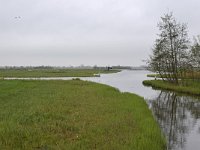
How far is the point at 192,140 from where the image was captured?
46.5ft

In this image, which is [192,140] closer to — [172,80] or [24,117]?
[24,117]

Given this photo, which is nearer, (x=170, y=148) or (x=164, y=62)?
(x=170, y=148)

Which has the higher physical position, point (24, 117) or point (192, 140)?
point (24, 117)

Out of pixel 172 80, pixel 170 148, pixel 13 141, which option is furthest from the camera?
pixel 172 80

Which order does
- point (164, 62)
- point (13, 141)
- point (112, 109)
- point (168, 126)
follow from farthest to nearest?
point (164, 62) < point (112, 109) < point (168, 126) < point (13, 141)

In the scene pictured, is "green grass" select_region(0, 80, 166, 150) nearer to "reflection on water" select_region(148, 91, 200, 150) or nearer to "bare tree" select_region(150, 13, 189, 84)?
"reflection on water" select_region(148, 91, 200, 150)

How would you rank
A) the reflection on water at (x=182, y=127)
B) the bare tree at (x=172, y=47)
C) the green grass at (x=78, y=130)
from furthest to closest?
1. the bare tree at (x=172, y=47)
2. the reflection on water at (x=182, y=127)
3. the green grass at (x=78, y=130)

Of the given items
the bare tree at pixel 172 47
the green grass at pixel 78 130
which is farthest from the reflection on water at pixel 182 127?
the bare tree at pixel 172 47

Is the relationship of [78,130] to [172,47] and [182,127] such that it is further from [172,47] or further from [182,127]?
[172,47]

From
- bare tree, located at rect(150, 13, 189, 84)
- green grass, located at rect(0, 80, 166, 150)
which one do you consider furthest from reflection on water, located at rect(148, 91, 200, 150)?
bare tree, located at rect(150, 13, 189, 84)

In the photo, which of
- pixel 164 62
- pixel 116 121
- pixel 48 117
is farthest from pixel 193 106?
pixel 164 62

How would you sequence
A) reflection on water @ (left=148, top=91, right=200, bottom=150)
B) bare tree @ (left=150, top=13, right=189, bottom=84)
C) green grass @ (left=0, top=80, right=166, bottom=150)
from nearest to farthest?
green grass @ (left=0, top=80, right=166, bottom=150) → reflection on water @ (left=148, top=91, right=200, bottom=150) → bare tree @ (left=150, top=13, right=189, bottom=84)

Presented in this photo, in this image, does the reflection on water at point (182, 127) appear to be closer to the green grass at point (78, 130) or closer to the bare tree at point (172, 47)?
the green grass at point (78, 130)

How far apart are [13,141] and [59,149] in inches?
77.7
